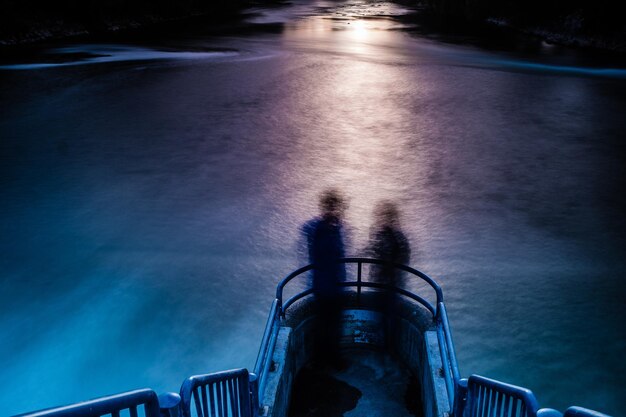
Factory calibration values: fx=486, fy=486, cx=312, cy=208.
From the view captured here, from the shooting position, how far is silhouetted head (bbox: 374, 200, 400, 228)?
10.9m

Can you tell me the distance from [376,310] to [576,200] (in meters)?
8.28

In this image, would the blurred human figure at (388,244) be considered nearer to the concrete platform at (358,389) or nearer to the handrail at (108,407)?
the concrete platform at (358,389)

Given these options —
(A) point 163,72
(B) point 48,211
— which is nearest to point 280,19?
(A) point 163,72

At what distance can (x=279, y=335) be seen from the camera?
18.5ft

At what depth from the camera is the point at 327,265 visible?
701 centimetres

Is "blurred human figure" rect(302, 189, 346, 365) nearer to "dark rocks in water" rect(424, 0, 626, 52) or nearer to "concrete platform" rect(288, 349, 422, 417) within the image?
"concrete platform" rect(288, 349, 422, 417)

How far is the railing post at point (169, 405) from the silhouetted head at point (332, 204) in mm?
8703

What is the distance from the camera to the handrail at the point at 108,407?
6.07 feet

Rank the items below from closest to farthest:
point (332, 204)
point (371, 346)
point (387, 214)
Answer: point (371, 346) < point (387, 214) < point (332, 204)

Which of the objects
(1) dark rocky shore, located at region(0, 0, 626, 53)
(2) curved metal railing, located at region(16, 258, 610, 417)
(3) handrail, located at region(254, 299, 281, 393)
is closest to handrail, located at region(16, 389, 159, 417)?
(2) curved metal railing, located at region(16, 258, 610, 417)

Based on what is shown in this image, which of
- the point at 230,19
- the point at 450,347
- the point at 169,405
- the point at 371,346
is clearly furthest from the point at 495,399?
the point at 230,19

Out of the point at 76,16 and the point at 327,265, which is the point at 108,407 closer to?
the point at 327,265

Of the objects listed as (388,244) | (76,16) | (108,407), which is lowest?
(388,244)

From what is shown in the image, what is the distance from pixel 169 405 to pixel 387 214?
928cm
